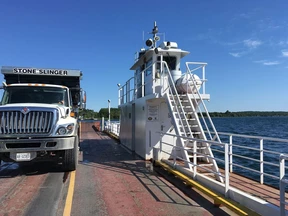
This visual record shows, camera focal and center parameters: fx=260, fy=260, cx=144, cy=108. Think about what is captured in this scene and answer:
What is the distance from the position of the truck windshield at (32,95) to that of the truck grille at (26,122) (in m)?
1.21

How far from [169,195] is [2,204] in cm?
346

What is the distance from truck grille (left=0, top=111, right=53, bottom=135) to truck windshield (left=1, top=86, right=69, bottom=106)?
1.21 metres

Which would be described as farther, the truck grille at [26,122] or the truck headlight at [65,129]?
the truck headlight at [65,129]

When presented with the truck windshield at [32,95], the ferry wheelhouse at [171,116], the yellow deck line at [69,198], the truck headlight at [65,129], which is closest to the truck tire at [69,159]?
the yellow deck line at [69,198]

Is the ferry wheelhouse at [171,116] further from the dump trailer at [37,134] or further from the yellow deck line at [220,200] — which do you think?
the dump trailer at [37,134]

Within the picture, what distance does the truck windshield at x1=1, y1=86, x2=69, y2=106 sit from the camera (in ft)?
26.7

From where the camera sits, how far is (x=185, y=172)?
7.15 metres

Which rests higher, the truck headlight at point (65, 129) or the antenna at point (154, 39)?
the antenna at point (154, 39)

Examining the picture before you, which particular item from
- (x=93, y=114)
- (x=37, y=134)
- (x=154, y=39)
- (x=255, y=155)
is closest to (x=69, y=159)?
(x=37, y=134)

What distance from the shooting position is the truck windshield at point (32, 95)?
320 inches

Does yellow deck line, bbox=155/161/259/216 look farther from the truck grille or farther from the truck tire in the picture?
the truck grille

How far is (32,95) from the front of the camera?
26.9 feet

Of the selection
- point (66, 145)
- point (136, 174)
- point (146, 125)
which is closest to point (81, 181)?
point (66, 145)

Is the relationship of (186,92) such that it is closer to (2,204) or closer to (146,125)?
(146,125)
